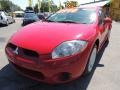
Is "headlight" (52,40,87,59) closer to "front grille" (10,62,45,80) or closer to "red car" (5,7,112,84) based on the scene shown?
"red car" (5,7,112,84)

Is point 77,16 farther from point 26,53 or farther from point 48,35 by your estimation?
point 26,53

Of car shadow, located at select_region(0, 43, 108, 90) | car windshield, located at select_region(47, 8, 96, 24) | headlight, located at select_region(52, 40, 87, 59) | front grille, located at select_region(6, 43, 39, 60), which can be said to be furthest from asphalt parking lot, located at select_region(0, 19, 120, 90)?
car windshield, located at select_region(47, 8, 96, 24)

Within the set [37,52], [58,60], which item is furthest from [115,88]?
[37,52]

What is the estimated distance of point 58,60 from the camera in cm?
349

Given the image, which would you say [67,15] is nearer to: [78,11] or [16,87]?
[78,11]

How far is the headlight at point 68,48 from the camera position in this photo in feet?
11.7

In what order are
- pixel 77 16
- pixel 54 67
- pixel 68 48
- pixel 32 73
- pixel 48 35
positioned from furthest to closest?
pixel 77 16
pixel 48 35
pixel 32 73
pixel 68 48
pixel 54 67

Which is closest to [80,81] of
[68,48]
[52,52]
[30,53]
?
[68,48]

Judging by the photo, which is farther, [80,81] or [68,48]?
[80,81]

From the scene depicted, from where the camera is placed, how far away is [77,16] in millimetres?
5293

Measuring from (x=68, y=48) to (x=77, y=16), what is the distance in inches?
71.8

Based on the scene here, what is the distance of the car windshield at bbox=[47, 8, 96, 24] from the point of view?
199 inches

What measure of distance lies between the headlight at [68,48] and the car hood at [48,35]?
84 millimetres

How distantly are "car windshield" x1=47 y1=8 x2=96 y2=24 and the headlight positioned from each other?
1.26 meters
